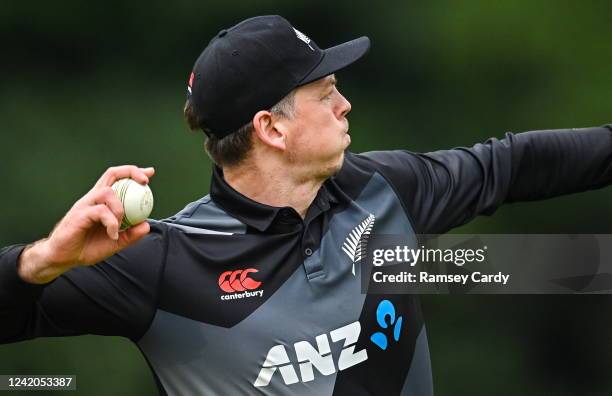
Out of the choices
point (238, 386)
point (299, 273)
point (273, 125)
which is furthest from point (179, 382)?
point (273, 125)

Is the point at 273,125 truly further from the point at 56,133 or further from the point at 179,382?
the point at 56,133

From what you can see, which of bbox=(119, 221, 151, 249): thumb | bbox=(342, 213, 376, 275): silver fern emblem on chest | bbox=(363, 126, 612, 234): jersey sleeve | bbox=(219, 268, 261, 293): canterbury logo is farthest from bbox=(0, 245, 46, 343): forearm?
bbox=(363, 126, 612, 234): jersey sleeve

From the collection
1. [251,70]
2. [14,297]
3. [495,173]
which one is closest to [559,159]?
[495,173]

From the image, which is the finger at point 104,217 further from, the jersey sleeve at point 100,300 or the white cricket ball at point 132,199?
the jersey sleeve at point 100,300

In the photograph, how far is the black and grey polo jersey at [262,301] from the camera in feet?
10.2

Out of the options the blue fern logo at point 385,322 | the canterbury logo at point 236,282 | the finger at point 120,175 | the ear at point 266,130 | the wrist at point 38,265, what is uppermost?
the finger at point 120,175

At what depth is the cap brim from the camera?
3.31 m

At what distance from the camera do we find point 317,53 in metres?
3.35

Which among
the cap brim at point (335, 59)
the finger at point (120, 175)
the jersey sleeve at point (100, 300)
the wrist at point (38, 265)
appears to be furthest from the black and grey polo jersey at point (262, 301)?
the finger at point (120, 175)

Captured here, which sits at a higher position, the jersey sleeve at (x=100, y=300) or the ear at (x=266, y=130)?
the ear at (x=266, y=130)

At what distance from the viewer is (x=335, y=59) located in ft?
11.0

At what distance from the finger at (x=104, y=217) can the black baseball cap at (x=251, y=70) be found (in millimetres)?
756

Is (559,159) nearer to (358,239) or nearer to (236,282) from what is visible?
(358,239)

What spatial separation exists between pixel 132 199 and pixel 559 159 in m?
1.40
